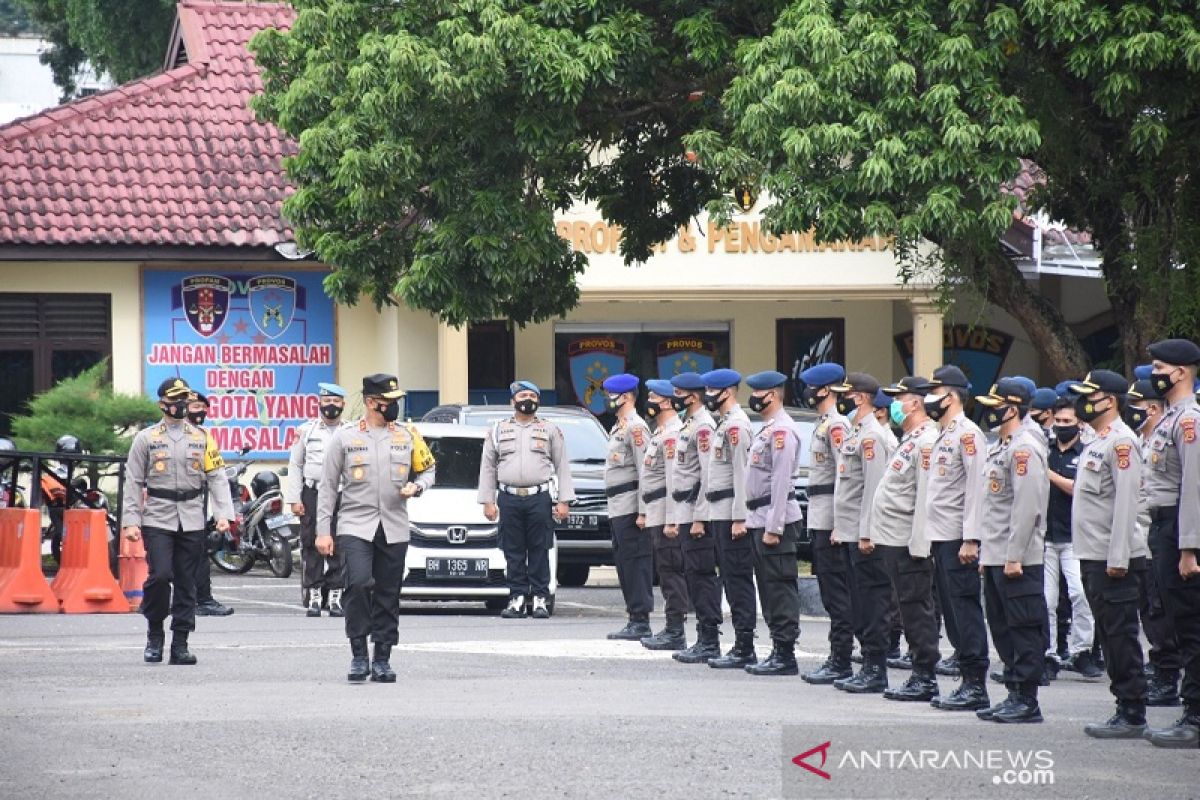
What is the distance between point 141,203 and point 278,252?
2068mm

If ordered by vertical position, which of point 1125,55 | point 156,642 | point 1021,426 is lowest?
point 156,642

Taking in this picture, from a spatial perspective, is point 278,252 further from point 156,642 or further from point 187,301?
point 156,642

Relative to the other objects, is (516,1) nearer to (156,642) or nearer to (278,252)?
(156,642)


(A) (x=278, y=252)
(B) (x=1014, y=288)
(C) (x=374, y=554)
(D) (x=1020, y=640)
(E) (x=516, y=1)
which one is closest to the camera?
(D) (x=1020, y=640)

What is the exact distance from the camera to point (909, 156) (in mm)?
17562

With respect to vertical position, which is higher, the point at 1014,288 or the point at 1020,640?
the point at 1014,288

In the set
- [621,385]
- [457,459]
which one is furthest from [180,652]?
[457,459]

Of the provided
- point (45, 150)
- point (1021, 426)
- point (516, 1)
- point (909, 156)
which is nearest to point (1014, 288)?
point (909, 156)

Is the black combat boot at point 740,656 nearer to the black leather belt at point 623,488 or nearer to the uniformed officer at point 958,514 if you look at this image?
the uniformed officer at point 958,514

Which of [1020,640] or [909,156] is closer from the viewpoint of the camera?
[1020,640]

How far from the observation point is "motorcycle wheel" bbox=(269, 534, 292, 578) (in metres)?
22.7

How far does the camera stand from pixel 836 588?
1381 cm

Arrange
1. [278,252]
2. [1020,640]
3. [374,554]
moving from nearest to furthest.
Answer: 1. [1020,640]
2. [374,554]
3. [278,252]

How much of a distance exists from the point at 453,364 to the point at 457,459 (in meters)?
9.55
